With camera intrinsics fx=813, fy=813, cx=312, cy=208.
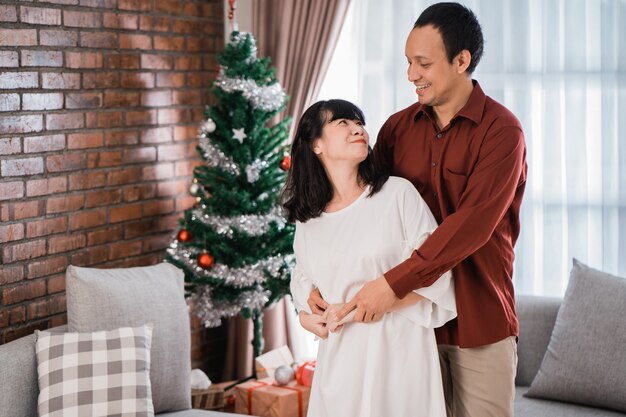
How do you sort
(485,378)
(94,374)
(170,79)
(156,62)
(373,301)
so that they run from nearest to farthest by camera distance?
1. (373,301)
2. (485,378)
3. (94,374)
4. (156,62)
5. (170,79)

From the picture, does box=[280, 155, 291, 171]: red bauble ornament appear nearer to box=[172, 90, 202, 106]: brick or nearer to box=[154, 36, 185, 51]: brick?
box=[172, 90, 202, 106]: brick

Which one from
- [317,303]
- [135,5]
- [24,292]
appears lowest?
[24,292]

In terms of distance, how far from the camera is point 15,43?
9.96 feet

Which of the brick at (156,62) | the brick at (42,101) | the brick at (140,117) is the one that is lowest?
the brick at (140,117)

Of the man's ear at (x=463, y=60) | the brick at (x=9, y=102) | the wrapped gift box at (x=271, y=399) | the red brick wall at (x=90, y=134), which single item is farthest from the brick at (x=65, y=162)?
the man's ear at (x=463, y=60)

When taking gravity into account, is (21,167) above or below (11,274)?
above

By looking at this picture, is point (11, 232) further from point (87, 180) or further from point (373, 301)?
point (373, 301)

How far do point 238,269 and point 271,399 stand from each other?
0.58 metres

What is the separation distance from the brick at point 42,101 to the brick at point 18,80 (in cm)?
4

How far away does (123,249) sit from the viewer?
144 inches

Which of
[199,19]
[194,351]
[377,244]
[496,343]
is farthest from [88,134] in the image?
[496,343]

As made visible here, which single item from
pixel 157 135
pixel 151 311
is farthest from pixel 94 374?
pixel 157 135

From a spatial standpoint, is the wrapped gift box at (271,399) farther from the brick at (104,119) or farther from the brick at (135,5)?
the brick at (135,5)

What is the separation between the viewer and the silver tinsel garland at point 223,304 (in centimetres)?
367
